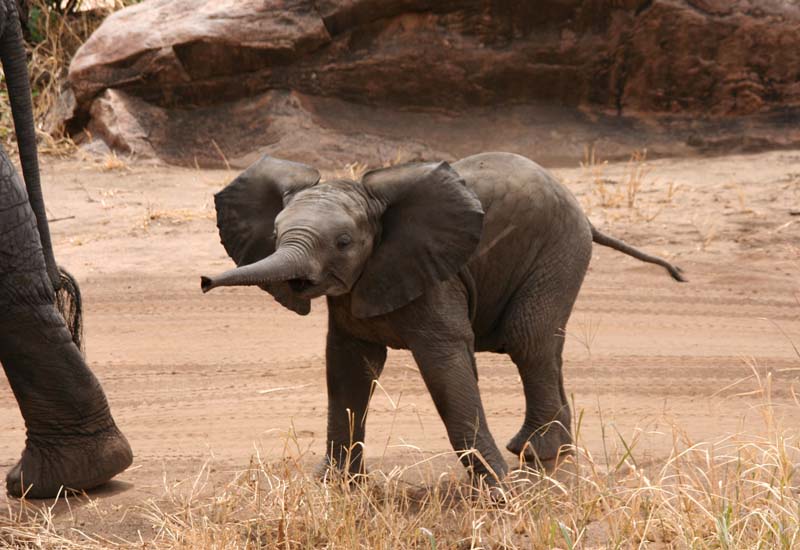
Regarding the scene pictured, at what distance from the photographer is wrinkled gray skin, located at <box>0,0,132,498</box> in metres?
4.42

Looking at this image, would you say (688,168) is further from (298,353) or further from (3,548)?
(3,548)

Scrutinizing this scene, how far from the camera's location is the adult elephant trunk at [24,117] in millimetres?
4578

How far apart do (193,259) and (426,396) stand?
2.58 metres

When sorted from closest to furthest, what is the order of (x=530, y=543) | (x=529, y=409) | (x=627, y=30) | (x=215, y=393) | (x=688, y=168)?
(x=530, y=543) → (x=529, y=409) → (x=215, y=393) → (x=688, y=168) → (x=627, y=30)

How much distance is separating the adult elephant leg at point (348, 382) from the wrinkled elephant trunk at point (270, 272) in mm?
855

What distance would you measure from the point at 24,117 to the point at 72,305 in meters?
0.79

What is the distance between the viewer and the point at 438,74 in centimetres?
1141

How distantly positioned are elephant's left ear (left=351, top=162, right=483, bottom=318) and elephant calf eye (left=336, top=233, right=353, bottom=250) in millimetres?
226

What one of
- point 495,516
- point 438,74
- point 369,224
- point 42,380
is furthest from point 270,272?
point 438,74

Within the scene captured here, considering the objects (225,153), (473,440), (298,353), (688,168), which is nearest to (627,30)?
(688,168)

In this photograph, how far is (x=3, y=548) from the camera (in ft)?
13.7

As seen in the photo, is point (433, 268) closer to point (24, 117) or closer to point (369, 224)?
point (369, 224)

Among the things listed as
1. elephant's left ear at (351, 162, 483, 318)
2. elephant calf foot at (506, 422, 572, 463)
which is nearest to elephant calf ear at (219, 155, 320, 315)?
elephant's left ear at (351, 162, 483, 318)

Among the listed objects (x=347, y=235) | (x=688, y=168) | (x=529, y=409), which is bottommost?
(x=688, y=168)
